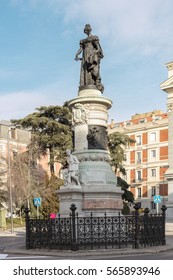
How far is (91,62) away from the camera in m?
18.5

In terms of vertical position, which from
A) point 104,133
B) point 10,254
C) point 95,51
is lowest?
point 10,254

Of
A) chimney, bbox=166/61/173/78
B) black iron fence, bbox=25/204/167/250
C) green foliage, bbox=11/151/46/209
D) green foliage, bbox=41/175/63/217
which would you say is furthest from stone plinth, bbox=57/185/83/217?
chimney, bbox=166/61/173/78

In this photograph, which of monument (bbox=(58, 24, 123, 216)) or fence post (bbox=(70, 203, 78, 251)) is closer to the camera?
fence post (bbox=(70, 203, 78, 251))

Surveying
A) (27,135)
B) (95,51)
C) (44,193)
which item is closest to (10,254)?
(95,51)

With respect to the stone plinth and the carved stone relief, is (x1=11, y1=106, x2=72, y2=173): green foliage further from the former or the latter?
the stone plinth

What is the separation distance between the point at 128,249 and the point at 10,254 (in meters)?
3.88

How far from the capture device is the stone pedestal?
55.1 ft

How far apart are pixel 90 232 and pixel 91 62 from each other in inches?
276

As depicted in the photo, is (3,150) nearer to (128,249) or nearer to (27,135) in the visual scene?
(27,135)

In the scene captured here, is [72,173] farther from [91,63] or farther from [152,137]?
[152,137]

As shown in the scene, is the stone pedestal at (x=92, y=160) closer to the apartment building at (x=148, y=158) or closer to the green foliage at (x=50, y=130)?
the green foliage at (x=50, y=130)

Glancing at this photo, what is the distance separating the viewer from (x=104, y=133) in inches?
719

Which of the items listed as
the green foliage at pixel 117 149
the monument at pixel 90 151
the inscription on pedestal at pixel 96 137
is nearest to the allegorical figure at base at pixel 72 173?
the monument at pixel 90 151

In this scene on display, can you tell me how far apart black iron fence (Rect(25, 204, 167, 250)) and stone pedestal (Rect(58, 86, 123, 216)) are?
1.22 m
